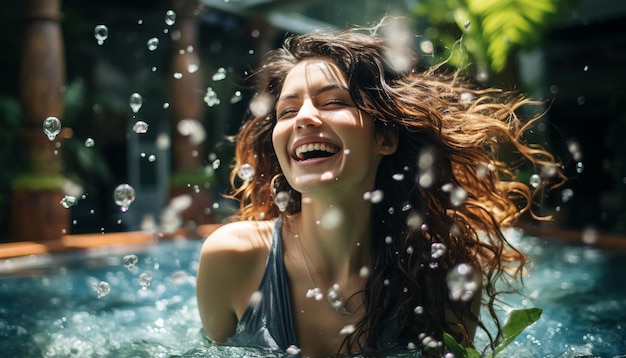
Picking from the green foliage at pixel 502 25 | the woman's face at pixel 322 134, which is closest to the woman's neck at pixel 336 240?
the woman's face at pixel 322 134

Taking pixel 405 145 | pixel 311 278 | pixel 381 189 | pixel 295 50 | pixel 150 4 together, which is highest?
pixel 150 4

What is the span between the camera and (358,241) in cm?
250

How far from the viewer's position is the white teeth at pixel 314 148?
218 cm

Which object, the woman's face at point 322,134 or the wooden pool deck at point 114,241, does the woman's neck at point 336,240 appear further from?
the wooden pool deck at point 114,241

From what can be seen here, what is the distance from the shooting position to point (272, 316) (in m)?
2.41

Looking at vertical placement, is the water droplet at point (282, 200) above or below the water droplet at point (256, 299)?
above

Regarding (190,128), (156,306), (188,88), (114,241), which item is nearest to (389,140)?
(156,306)

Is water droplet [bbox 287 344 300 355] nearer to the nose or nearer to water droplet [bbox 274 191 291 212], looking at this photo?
water droplet [bbox 274 191 291 212]

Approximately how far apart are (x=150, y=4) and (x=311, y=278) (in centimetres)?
1108

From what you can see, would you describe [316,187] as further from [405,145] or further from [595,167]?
[595,167]

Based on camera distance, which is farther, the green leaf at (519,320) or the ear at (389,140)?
the ear at (389,140)

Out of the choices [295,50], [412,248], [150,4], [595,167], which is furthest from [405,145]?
[150,4]

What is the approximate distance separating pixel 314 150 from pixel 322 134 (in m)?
0.15

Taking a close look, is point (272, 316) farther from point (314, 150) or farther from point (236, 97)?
point (236, 97)
